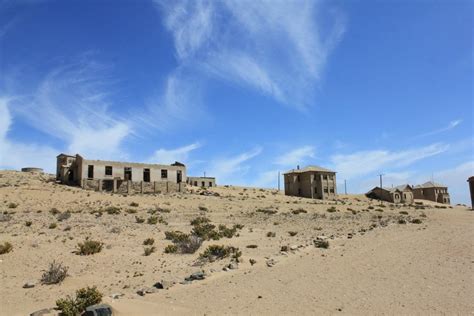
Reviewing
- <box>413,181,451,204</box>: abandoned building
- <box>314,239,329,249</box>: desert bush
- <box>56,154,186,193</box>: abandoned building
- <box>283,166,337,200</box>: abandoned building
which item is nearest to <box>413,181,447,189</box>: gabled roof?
<box>413,181,451,204</box>: abandoned building

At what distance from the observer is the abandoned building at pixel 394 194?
268 ft

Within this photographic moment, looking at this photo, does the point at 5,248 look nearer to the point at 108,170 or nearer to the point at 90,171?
the point at 90,171

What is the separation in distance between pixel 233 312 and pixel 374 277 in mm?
5424

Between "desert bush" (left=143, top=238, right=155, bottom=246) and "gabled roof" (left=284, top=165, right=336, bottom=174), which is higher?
"gabled roof" (left=284, top=165, right=336, bottom=174)

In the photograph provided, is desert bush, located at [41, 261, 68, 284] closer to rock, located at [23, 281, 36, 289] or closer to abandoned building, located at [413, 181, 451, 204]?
rock, located at [23, 281, 36, 289]

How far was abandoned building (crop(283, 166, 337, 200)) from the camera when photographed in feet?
253

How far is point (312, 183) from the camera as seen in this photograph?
254 ft

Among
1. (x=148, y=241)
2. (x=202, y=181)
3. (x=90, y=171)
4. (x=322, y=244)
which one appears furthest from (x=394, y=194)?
(x=148, y=241)

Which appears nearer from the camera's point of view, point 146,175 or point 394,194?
point 146,175

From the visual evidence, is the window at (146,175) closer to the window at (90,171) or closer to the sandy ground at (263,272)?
the window at (90,171)

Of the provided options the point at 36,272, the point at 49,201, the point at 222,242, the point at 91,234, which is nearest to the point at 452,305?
the point at 222,242

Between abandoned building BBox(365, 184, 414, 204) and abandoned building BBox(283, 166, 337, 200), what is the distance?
12.6 meters

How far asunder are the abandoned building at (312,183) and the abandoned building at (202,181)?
20.3 metres

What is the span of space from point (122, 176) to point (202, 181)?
34.2m
